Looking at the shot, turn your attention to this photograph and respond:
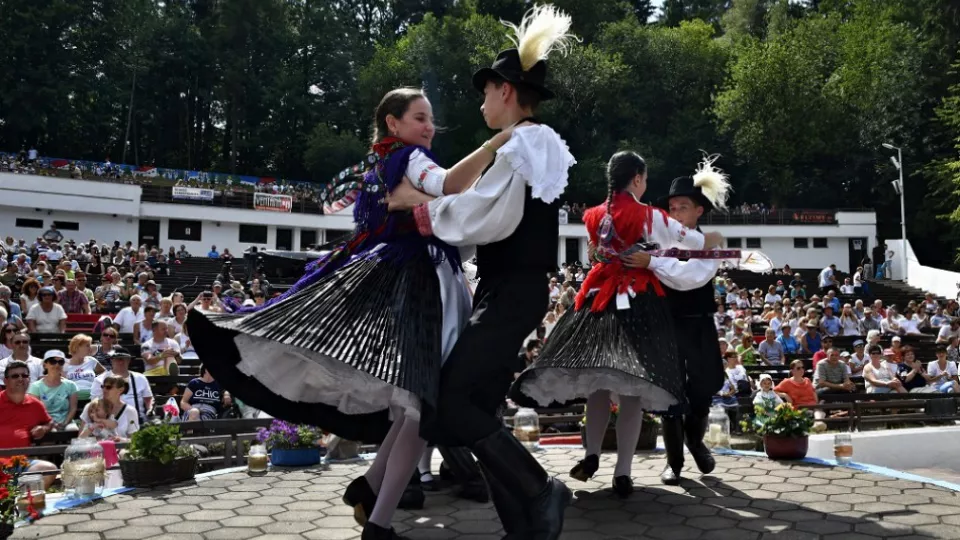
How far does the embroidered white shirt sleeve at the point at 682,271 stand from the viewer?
4613mm

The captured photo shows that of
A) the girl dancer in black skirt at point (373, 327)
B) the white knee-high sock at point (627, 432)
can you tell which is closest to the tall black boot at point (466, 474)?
the white knee-high sock at point (627, 432)

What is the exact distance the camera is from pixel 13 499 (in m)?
3.76

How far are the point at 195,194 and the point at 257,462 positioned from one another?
4043 centimetres

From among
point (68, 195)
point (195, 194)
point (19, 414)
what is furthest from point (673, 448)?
point (195, 194)

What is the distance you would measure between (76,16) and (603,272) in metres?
56.9

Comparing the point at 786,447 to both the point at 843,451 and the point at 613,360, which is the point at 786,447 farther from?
the point at 613,360

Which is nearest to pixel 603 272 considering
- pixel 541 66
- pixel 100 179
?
pixel 541 66

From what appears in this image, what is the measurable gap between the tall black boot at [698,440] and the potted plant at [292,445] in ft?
7.52

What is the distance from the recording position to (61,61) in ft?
173

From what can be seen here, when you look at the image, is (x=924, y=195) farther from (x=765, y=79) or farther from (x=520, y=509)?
(x=520, y=509)

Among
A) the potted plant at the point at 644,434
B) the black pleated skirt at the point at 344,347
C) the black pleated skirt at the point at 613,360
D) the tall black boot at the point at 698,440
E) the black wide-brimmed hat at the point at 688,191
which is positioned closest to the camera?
the black pleated skirt at the point at 344,347

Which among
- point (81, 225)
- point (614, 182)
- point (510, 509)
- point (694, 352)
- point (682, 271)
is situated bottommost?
point (510, 509)

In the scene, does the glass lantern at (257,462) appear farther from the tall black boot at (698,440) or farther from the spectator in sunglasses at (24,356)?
the spectator in sunglasses at (24,356)

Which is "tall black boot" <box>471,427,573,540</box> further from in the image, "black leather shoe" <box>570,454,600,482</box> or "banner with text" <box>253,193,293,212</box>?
"banner with text" <box>253,193,293,212</box>
